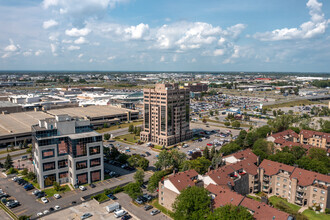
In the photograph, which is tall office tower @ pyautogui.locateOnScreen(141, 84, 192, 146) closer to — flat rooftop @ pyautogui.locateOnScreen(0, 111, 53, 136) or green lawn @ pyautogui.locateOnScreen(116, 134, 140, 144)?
green lawn @ pyautogui.locateOnScreen(116, 134, 140, 144)

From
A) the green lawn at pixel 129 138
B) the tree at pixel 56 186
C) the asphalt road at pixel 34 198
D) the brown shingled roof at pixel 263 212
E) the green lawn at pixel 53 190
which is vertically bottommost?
the asphalt road at pixel 34 198

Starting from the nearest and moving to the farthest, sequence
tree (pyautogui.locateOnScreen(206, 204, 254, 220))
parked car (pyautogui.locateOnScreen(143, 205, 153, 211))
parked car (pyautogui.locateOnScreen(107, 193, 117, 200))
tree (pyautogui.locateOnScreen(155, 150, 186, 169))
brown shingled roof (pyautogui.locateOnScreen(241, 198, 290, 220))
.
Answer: tree (pyautogui.locateOnScreen(206, 204, 254, 220)) < brown shingled roof (pyautogui.locateOnScreen(241, 198, 290, 220)) < parked car (pyautogui.locateOnScreen(143, 205, 153, 211)) < parked car (pyautogui.locateOnScreen(107, 193, 117, 200)) < tree (pyautogui.locateOnScreen(155, 150, 186, 169))

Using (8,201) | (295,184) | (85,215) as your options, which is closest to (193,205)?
(85,215)

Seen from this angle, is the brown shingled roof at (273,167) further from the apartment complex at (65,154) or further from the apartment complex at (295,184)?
the apartment complex at (65,154)

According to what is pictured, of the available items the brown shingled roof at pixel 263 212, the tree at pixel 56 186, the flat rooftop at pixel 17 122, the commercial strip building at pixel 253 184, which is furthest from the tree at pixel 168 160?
the flat rooftop at pixel 17 122

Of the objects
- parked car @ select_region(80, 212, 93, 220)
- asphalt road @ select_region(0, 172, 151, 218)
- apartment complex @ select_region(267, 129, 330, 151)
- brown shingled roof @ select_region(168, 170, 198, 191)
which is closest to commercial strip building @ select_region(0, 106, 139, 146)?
asphalt road @ select_region(0, 172, 151, 218)

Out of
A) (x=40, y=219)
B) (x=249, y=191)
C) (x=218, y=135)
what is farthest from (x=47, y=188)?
(x=218, y=135)

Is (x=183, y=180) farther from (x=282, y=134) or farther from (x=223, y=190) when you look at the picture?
(x=282, y=134)
